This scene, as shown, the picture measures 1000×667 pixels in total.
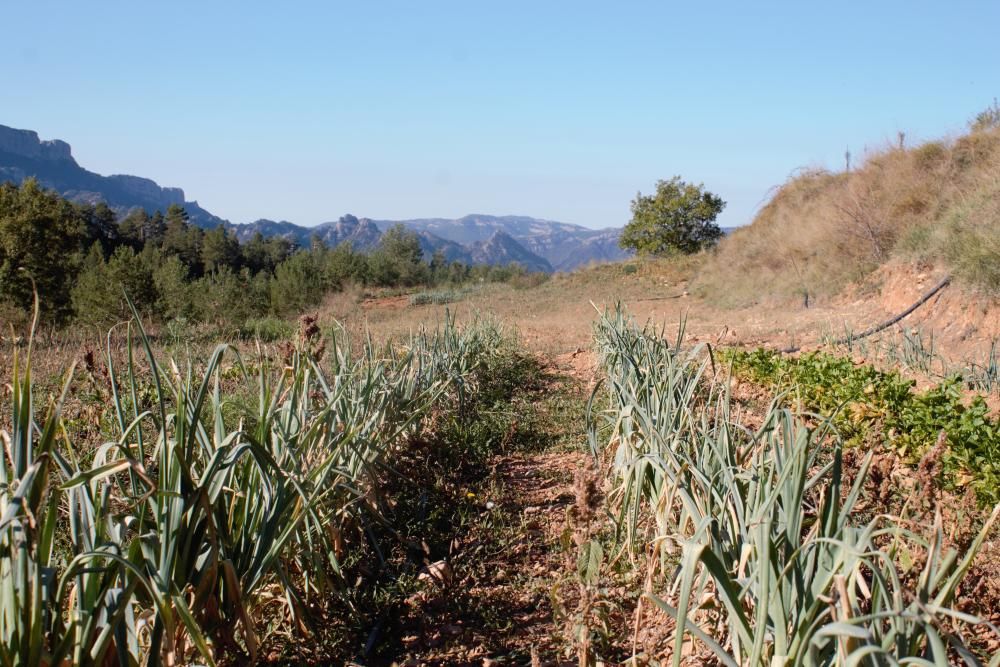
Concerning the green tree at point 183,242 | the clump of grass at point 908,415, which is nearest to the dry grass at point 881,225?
the clump of grass at point 908,415

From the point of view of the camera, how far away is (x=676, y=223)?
33.7m

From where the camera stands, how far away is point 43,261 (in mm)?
17781

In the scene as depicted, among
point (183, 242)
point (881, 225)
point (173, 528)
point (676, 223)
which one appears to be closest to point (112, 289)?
point (881, 225)

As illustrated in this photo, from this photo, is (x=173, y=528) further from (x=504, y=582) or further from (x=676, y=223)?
(x=676, y=223)

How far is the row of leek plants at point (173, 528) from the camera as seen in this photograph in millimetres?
1312

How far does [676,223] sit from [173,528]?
33777 mm

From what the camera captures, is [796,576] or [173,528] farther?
[173,528]

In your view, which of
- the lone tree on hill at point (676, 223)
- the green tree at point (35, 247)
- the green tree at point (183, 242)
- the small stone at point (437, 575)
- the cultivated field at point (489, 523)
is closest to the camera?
the cultivated field at point (489, 523)

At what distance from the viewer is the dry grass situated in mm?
9594

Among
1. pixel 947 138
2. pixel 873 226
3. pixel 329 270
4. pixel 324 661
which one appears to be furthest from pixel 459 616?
pixel 329 270

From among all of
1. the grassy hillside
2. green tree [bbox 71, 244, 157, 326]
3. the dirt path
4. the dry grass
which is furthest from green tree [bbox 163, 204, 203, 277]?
the dirt path

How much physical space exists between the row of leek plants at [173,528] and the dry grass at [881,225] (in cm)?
901

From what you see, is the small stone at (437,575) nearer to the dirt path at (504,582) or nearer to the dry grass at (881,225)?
the dirt path at (504,582)

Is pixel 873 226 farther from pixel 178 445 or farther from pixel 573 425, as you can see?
pixel 178 445
